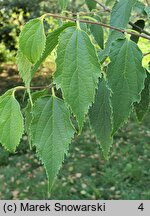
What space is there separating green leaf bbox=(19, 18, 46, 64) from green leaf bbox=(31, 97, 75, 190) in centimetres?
10

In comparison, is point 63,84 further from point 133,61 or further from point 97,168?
point 97,168

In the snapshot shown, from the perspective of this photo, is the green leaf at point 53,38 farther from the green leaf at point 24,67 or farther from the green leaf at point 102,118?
the green leaf at point 102,118

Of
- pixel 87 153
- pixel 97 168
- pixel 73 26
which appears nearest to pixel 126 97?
pixel 73 26

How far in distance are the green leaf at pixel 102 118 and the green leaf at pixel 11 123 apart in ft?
0.62

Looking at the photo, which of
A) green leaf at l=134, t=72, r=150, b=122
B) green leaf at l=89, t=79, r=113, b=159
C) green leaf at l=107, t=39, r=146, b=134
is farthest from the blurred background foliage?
green leaf at l=107, t=39, r=146, b=134

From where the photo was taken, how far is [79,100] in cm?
A: 65

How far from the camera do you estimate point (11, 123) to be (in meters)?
0.74

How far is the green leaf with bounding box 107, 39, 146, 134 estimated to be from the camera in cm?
71

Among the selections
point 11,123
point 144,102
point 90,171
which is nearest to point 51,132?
point 11,123

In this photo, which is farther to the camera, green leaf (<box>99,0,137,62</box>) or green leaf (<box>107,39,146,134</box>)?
green leaf (<box>99,0,137,62</box>)

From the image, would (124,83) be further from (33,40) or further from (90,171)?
(90,171)

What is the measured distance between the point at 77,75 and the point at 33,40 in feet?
0.36

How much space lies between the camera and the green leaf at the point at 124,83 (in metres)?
0.71

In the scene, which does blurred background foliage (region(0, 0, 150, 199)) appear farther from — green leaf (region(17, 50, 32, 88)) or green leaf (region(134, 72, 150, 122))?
green leaf (region(17, 50, 32, 88))
